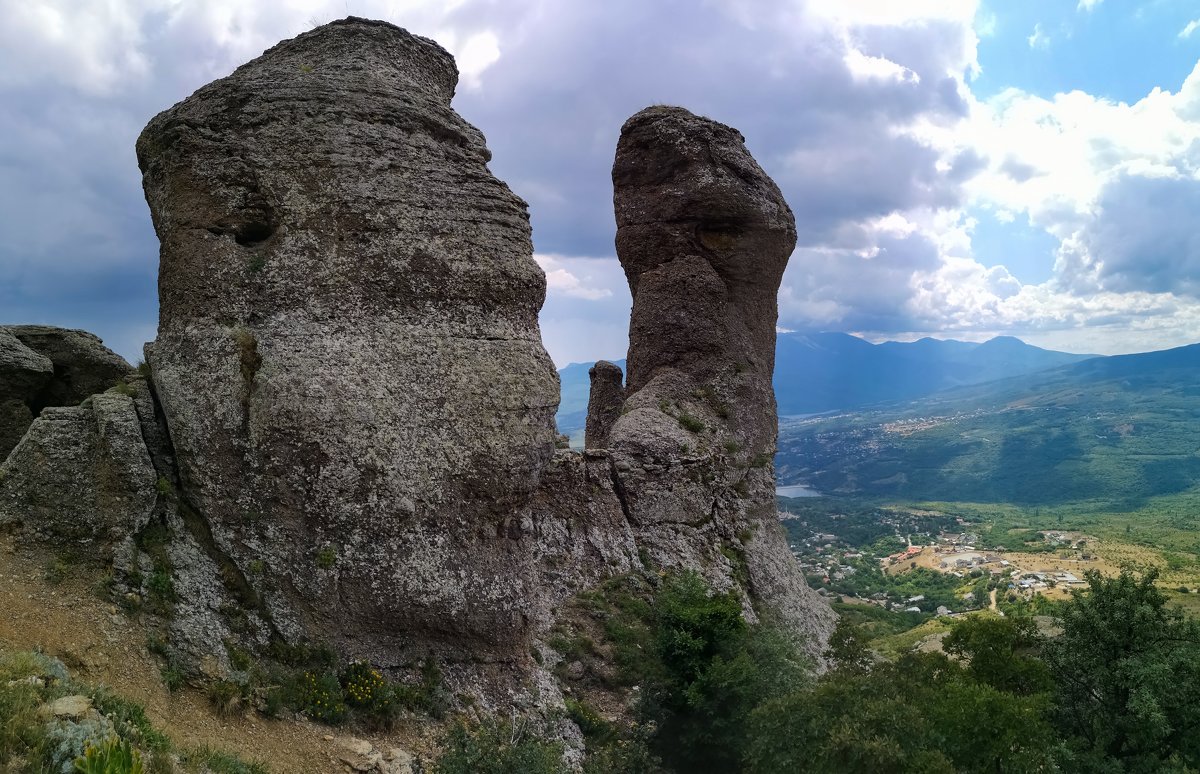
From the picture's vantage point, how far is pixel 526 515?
52.2 ft

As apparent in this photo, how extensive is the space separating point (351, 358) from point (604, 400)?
14.3m

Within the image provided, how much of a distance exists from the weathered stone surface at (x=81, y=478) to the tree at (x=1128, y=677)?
1683 centimetres

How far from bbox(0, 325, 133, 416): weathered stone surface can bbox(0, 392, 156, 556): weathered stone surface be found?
3470mm

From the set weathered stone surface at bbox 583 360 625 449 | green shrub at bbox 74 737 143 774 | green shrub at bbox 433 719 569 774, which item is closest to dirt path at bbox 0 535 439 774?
green shrub at bbox 433 719 569 774

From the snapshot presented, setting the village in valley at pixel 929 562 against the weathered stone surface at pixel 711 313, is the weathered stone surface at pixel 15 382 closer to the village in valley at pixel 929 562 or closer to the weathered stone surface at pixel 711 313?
the weathered stone surface at pixel 711 313

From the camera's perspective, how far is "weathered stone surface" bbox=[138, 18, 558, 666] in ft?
40.8

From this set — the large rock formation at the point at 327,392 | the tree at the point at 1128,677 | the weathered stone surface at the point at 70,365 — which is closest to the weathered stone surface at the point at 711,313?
the large rock formation at the point at 327,392

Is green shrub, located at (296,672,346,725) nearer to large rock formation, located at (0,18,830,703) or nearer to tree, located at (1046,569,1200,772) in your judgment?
large rock formation, located at (0,18,830,703)

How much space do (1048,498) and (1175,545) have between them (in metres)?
65.0

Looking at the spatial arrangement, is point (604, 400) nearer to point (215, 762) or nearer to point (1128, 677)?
point (1128, 677)

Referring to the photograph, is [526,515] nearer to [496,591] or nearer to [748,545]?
[496,591]

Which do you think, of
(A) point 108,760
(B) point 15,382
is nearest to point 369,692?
(A) point 108,760

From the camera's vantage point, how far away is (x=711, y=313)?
2414 centimetres

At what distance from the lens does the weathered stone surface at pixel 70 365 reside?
1509 centimetres
